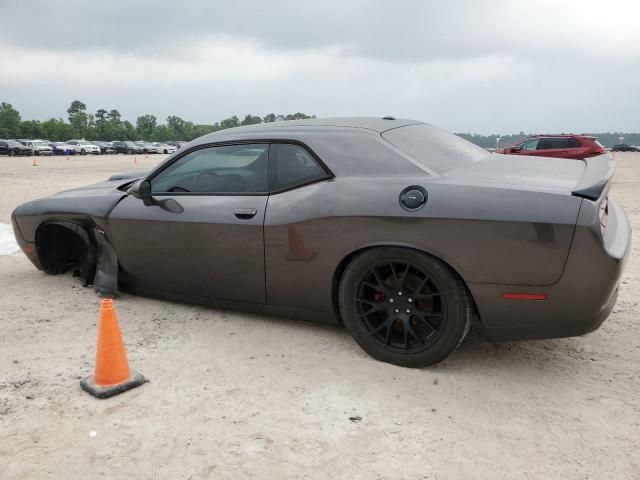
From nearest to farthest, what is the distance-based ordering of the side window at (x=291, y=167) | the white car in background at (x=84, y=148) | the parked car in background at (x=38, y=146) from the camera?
the side window at (x=291, y=167), the parked car in background at (x=38, y=146), the white car in background at (x=84, y=148)

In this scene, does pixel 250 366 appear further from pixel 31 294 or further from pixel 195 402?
pixel 31 294

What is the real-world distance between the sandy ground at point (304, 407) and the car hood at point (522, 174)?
1.13m

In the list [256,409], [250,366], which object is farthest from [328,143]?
[256,409]

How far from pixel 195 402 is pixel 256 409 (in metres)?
0.35

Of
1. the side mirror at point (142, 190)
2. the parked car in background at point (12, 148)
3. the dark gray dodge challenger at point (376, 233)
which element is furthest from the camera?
the parked car in background at point (12, 148)

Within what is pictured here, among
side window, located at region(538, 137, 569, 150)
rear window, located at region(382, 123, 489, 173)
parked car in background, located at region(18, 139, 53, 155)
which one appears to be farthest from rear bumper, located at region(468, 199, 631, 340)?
parked car in background, located at region(18, 139, 53, 155)

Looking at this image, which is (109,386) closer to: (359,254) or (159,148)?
(359,254)

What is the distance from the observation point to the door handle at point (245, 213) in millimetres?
3615

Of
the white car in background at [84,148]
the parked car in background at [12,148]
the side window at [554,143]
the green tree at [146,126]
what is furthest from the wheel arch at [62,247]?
the green tree at [146,126]

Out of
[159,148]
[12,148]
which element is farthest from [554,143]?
[159,148]

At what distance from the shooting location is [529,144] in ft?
61.1

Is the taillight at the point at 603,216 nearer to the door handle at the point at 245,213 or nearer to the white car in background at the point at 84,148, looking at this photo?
the door handle at the point at 245,213

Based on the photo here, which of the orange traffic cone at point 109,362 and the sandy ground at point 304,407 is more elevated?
the orange traffic cone at point 109,362

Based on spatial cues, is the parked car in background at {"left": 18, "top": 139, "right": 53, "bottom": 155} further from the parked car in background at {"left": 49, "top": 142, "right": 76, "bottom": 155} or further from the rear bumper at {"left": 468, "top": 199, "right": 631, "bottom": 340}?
the rear bumper at {"left": 468, "top": 199, "right": 631, "bottom": 340}
